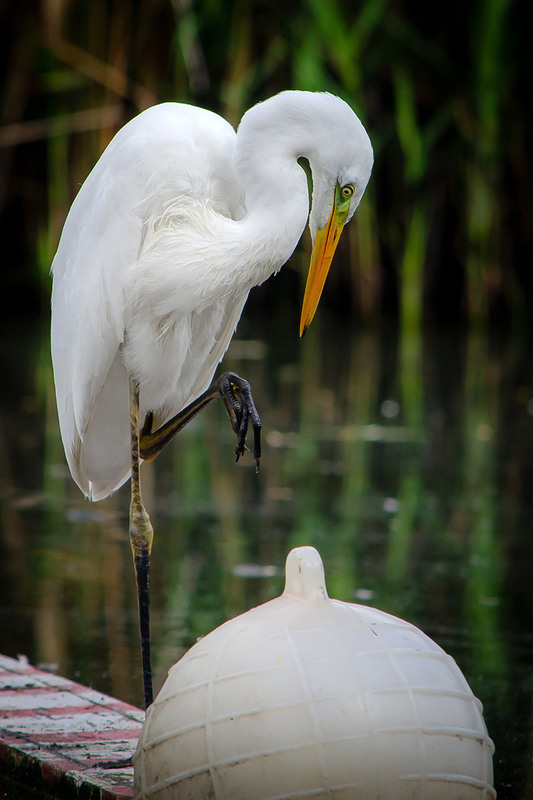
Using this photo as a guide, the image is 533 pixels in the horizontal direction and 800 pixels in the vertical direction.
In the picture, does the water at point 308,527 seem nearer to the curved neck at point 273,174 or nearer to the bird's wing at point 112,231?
the bird's wing at point 112,231

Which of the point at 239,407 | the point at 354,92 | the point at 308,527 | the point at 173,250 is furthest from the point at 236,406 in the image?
the point at 354,92

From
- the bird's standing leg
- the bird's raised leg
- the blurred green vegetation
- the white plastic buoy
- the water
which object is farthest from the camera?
the blurred green vegetation

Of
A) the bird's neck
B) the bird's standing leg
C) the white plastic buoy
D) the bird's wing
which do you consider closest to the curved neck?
the bird's neck

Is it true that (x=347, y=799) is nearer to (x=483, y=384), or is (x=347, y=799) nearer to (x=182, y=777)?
(x=182, y=777)

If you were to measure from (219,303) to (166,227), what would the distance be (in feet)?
1.00

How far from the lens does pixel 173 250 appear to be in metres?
3.41

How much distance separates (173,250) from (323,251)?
41cm

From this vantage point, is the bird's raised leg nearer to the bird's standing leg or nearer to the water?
the bird's standing leg

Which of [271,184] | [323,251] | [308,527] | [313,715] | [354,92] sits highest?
[354,92]

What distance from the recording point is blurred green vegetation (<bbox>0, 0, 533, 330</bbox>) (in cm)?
1231

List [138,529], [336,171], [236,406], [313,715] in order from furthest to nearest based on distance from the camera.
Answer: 1. [138,529]
2. [236,406]
3. [336,171]
4. [313,715]

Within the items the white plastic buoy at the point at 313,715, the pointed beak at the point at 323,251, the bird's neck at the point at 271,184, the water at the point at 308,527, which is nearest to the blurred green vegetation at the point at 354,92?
the water at the point at 308,527

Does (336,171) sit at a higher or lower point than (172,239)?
higher

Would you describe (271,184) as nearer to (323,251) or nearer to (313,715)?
(323,251)
